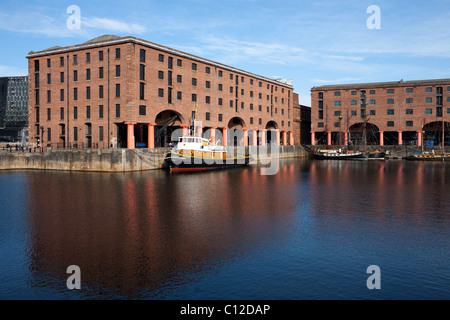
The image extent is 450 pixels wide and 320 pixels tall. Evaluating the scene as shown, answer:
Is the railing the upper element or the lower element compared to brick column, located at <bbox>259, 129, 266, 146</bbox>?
lower

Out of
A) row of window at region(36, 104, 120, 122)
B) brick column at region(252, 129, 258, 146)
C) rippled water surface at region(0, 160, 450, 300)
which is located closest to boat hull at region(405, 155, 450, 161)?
brick column at region(252, 129, 258, 146)

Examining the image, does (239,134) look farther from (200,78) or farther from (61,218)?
(61,218)

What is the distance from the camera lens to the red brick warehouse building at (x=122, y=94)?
53.1m

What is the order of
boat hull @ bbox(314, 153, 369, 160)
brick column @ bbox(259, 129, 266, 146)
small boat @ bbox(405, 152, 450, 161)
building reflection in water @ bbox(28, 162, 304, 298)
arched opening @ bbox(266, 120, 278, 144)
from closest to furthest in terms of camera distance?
1. building reflection in water @ bbox(28, 162, 304, 298)
2. small boat @ bbox(405, 152, 450, 161)
3. brick column @ bbox(259, 129, 266, 146)
4. boat hull @ bbox(314, 153, 369, 160)
5. arched opening @ bbox(266, 120, 278, 144)

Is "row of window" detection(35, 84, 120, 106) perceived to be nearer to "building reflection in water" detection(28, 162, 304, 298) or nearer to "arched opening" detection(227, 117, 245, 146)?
"building reflection in water" detection(28, 162, 304, 298)

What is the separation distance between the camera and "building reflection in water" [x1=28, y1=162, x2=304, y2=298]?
12977 millimetres

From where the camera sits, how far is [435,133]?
95.6 m

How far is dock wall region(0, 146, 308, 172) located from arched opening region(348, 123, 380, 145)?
5971 cm

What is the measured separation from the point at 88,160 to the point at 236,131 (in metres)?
36.0

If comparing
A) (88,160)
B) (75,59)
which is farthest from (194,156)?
(75,59)

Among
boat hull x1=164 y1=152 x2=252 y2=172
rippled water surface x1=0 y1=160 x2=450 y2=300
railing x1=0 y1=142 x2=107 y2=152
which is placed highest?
railing x1=0 y1=142 x2=107 y2=152

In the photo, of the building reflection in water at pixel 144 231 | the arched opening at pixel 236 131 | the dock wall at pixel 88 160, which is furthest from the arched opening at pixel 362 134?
the building reflection in water at pixel 144 231

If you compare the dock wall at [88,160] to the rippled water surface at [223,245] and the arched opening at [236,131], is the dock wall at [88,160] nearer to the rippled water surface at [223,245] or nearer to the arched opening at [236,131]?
the rippled water surface at [223,245]
